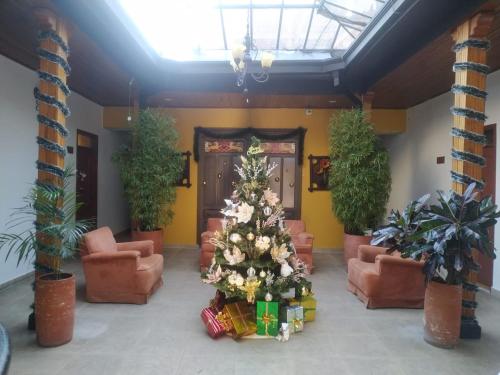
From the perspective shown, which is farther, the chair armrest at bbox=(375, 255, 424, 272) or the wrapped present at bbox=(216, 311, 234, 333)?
the chair armrest at bbox=(375, 255, 424, 272)

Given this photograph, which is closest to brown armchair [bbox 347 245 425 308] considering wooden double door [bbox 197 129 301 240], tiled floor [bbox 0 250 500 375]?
tiled floor [bbox 0 250 500 375]

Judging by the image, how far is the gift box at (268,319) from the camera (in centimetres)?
293

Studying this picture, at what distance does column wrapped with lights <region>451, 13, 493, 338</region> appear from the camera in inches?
113

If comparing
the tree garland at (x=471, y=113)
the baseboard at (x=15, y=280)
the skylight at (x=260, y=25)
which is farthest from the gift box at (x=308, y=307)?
the baseboard at (x=15, y=280)

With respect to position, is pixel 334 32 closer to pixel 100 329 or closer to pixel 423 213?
pixel 423 213

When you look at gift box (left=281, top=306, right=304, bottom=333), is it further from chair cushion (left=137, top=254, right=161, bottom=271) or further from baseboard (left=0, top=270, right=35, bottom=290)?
baseboard (left=0, top=270, right=35, bottom=290)

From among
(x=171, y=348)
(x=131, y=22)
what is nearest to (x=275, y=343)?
(x=171, y=348)

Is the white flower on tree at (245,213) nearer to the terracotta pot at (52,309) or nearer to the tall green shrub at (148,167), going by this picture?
the terracotta pot at (52,309)

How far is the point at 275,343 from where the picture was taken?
2842 mm

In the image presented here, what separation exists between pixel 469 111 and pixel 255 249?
2.28 meters

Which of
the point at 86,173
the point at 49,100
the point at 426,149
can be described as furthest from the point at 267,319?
the point at 86,173

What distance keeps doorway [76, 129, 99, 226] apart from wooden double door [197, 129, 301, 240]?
7.07ft

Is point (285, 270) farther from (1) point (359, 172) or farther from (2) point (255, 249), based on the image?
(1) point (359, 172)

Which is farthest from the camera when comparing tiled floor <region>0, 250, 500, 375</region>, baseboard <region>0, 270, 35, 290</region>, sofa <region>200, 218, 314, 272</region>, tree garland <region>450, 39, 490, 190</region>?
sofa <region>200, 218, 314, 272</region>
